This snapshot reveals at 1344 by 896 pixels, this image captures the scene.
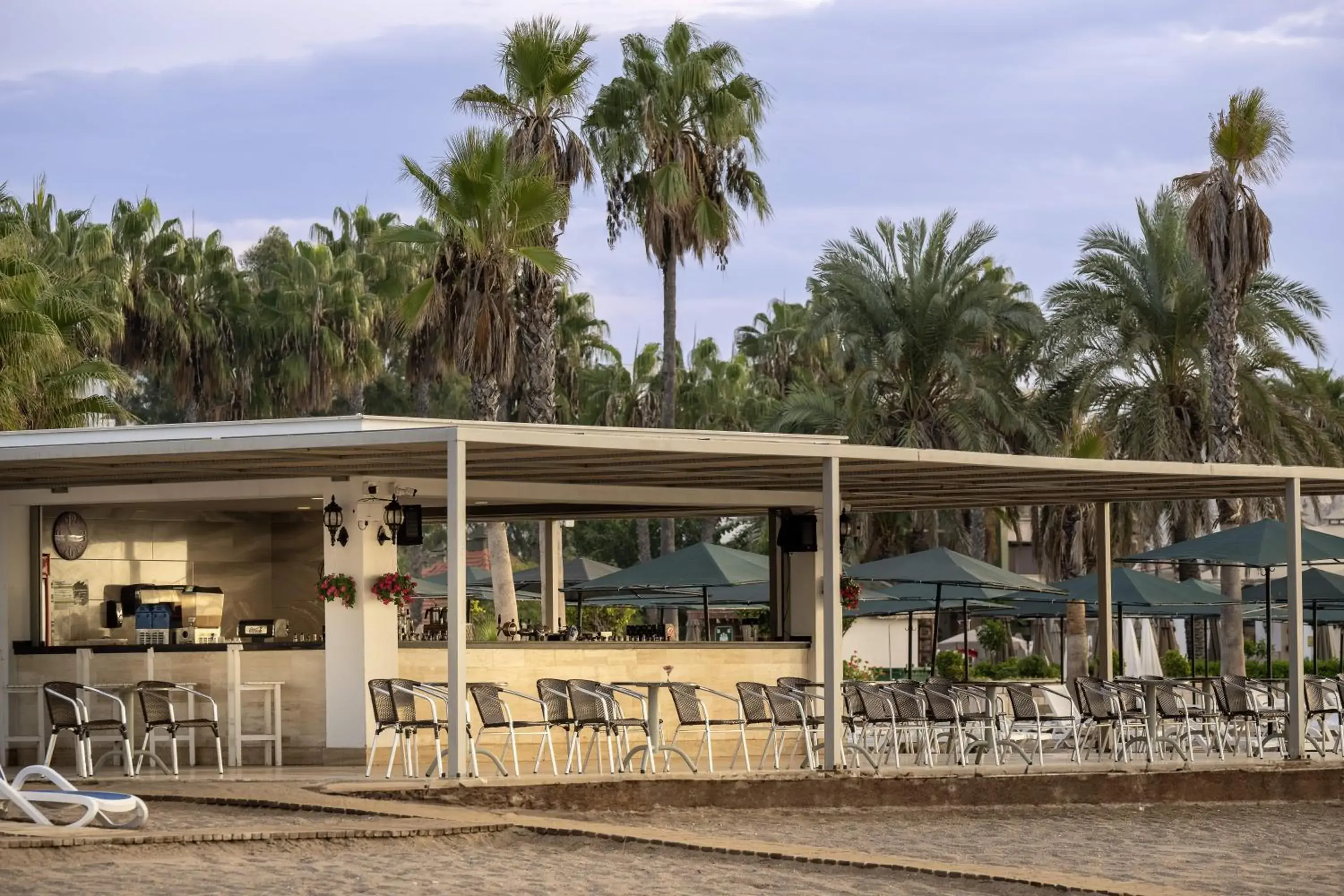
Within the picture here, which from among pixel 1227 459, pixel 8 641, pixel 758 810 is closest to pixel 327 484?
pixel 8 641

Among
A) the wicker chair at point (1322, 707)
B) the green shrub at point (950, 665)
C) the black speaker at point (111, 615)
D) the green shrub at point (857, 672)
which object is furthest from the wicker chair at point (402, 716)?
the green shrub at point (950, 665)

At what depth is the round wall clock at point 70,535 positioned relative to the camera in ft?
51.8

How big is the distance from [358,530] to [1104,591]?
23.4ft

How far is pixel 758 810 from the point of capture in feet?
42.7

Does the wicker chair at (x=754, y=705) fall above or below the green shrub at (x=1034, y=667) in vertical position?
above

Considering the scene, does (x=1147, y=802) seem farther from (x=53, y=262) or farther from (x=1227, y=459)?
(x=53, y=262)

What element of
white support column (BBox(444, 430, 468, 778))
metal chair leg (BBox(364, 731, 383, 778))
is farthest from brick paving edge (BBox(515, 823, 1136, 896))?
metal chair leg (BBox(364, 731, 383, 778))

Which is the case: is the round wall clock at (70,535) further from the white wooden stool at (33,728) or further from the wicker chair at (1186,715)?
the wicker chair at (1186,715)

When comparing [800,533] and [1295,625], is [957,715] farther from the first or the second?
[800,533]

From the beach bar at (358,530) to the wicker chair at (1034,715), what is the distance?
1613 mm

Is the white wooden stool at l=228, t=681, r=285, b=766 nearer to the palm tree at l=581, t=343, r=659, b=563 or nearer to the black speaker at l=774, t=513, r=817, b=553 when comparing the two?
the black speaker at l=774, t=513, r=817, b=553

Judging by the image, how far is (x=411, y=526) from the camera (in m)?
14.9

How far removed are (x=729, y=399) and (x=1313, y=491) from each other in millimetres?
27563

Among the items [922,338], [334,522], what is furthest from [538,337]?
[334,522]
